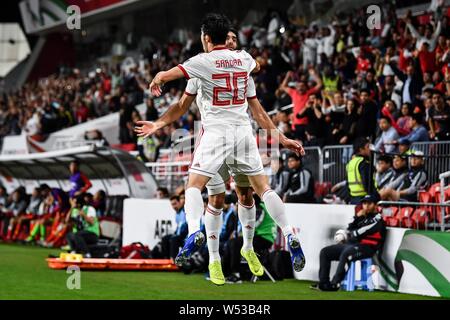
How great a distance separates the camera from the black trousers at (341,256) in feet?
43.5

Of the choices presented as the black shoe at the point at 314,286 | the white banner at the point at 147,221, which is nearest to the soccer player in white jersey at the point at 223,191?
the black shoe at the point at 314,286

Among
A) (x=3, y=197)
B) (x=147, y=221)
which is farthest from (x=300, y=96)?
(x=3, y=197)

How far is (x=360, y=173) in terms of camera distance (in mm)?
14023

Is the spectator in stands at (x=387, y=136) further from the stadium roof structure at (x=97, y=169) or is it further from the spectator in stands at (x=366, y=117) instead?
the stadium roof structure at (x=97, y=169)

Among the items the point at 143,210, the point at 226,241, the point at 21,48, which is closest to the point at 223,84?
the point at 226,241

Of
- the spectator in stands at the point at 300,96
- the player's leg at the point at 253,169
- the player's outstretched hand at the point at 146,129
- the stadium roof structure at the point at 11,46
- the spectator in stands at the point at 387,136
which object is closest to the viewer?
the player's outstretched hand at the point at 146,129

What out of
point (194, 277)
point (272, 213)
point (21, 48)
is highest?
point (21, 48)

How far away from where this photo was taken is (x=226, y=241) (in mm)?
14922

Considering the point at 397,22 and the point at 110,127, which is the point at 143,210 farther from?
the point at 110,127

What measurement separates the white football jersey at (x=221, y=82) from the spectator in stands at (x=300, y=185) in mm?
7602

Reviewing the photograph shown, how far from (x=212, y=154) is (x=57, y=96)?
28306 mm

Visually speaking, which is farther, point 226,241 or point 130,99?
point 130,99

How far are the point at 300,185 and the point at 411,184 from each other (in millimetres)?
2162

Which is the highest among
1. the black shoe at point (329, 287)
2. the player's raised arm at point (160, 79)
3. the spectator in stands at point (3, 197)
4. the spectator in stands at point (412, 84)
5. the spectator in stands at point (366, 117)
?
the spectator in stands at point (412, 84)
